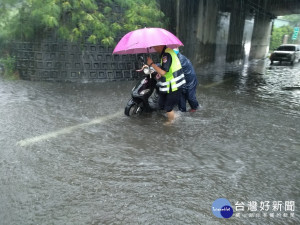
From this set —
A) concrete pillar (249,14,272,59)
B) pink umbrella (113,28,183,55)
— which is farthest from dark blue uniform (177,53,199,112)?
concrete pillar (249,14,272,59)

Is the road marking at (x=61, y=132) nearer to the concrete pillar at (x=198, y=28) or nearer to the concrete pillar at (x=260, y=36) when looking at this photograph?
the concrete pillar at (x=198, y=28)

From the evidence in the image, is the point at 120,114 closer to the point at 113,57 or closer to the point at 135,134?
the point at 135,134

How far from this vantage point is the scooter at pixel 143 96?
201 inches

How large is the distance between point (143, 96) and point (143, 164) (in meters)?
2.03

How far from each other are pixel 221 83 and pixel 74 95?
17.9 feet

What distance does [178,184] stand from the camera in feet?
9.53

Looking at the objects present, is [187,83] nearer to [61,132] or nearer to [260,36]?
[61,132]

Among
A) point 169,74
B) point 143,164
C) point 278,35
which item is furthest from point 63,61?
point 278,35

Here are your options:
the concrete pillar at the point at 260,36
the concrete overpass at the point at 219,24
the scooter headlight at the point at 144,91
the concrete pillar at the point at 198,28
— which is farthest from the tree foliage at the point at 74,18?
the concrete pillar at the point at 260,36

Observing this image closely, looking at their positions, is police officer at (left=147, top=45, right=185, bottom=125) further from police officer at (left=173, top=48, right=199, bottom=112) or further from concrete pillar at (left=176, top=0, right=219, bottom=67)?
concrete pillar at (left=176, top=0, right=219, bottom=67)

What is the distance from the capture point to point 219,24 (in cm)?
1459

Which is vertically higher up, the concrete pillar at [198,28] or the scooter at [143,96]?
the concrete pillar at [198,28]

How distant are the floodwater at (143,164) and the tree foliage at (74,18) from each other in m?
2.91

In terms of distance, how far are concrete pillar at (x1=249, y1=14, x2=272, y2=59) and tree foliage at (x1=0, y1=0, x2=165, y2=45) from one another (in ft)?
50.3
